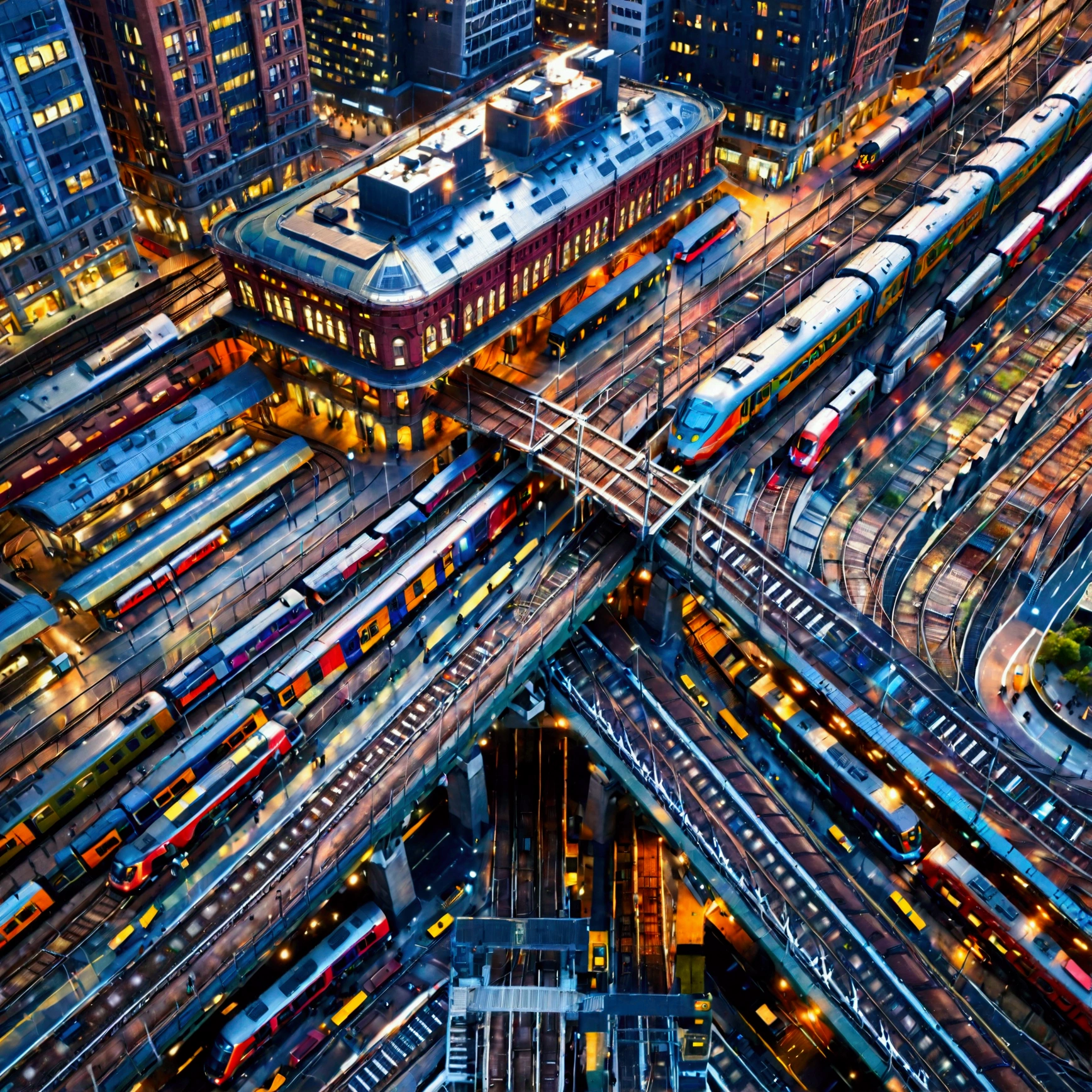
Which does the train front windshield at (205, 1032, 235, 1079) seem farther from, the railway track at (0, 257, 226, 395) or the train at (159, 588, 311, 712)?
the railway track at (0, 257, 226, 395)

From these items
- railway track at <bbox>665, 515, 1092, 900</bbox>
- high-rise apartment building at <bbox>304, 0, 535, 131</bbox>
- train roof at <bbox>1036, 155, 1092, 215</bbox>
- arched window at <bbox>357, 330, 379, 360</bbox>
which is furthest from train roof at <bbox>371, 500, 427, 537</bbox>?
train roof at <bbox>1036, 155, 1092, 215</bbox>

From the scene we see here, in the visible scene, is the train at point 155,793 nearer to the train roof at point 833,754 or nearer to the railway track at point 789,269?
the train roof at point 833,754

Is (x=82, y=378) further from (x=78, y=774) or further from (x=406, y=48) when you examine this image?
(x=406, y=48)

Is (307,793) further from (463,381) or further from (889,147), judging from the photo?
(889,147)

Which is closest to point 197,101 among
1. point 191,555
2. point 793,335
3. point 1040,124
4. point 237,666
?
point 191,555

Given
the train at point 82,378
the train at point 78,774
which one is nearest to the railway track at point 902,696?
the train at point 78,774

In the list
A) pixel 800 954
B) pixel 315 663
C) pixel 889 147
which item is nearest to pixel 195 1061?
pixel 315 663
